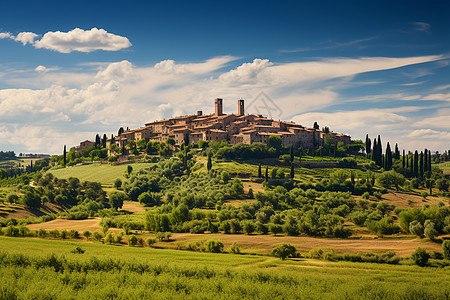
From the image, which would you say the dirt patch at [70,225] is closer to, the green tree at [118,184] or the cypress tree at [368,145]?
the green tree at [118,184]

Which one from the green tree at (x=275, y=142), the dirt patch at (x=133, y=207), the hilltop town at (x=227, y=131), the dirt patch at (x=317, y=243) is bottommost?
the dirt patch at (x=317, y=243)

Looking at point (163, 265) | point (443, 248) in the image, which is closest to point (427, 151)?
point (443, 248)

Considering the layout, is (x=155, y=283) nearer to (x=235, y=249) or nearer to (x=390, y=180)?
(x=235, y=249)

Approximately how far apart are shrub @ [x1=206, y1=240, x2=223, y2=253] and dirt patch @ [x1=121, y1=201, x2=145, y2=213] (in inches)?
1395

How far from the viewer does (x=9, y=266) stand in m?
27.5

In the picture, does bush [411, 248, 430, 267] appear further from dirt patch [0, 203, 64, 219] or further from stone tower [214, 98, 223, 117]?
stone tower [214, 98, 223, 117]

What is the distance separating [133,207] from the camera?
285 ft

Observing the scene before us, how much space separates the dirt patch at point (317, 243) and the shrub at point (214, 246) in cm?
296

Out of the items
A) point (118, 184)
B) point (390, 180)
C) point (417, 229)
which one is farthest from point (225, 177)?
point (417, 229)

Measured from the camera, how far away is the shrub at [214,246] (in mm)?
49750

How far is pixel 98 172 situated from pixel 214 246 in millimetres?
71795

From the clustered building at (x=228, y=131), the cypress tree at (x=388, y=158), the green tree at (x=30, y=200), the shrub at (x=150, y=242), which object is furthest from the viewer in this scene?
the clustered building at (x=228, y=131)

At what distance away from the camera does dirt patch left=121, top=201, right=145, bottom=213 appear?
83481 millimetres

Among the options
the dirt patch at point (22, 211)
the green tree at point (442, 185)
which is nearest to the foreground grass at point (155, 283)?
the dirt patch at point (22, 211)
